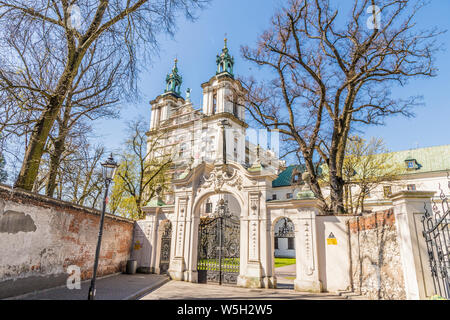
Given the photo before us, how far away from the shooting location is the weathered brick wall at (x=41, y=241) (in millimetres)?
7023

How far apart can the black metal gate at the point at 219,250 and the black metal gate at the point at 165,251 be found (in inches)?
76.4

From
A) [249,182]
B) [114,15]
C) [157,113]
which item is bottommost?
[249,182]

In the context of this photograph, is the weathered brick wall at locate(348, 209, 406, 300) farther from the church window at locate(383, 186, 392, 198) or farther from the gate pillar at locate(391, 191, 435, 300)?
the gate pillar at locate(391, 191, 435, 300)

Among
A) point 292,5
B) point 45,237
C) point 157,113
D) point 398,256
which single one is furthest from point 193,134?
point 398,256

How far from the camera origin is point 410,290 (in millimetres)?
5492

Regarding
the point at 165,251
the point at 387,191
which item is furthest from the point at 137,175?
the point at 387,191

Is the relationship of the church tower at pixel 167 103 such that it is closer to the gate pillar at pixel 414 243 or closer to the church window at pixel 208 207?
the church window at pixel 208 207

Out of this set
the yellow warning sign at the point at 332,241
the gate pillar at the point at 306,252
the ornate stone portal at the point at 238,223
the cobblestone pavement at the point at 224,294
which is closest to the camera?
the cobblestone pavement at the point at 224,294

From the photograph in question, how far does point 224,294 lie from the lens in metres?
9.13

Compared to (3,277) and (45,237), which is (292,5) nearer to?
(45,237)

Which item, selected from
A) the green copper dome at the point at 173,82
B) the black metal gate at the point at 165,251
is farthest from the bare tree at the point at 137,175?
the green copper dome at the point at 173,82

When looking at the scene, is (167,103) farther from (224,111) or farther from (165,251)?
(165,251)

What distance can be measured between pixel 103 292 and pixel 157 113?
41.7 m
